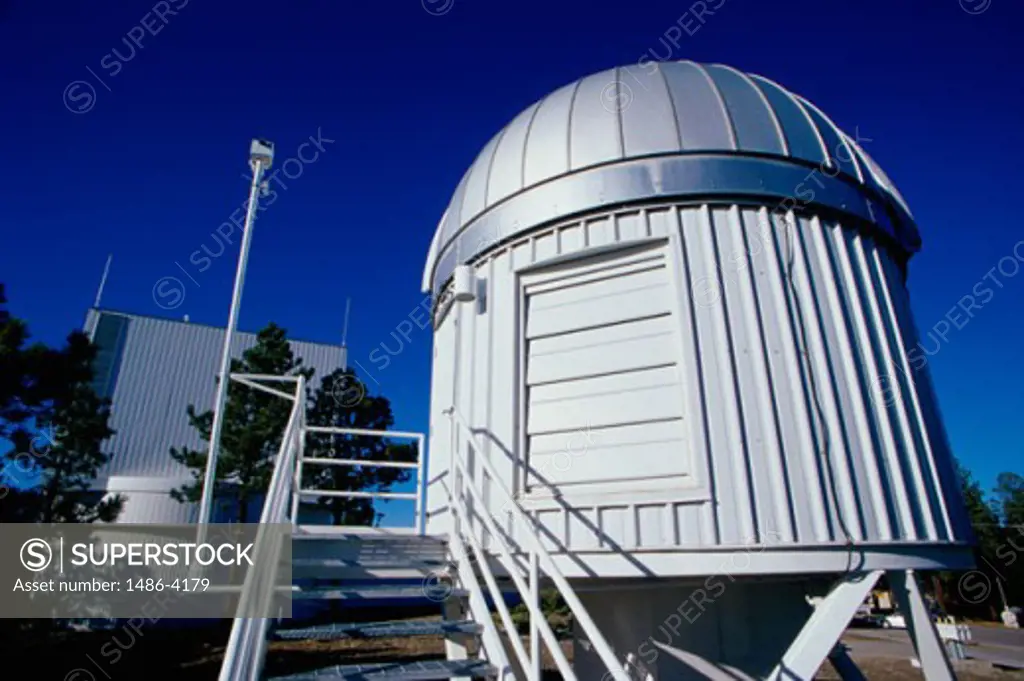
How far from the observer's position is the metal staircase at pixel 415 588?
2.58m

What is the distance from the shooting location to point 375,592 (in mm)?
3201

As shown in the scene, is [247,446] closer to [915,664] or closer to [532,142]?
[532,142]

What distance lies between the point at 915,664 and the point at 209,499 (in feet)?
51.4

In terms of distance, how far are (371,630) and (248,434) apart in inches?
599

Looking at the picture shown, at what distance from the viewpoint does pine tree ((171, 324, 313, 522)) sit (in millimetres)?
16812

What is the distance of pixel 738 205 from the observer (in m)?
4.38

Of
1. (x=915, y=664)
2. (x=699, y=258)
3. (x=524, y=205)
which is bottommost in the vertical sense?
(x=915, y=664)

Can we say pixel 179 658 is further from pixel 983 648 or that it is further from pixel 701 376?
pixel 983 648

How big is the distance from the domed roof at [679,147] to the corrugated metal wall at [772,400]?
0.78 feet

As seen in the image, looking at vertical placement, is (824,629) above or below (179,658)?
above

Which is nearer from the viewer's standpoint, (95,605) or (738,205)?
(738,205)

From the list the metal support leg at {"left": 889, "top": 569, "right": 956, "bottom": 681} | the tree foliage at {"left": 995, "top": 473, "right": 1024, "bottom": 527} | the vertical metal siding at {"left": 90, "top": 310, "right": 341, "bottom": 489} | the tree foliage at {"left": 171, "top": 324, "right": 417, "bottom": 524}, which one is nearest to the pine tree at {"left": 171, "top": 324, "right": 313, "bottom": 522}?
the tree foliage at {"left": 171, "top": 324, "right": 417, "bottom": 524}

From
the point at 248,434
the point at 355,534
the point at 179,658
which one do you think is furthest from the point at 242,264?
the point at 248,434

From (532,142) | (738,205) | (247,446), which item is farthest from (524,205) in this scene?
(247,446)
